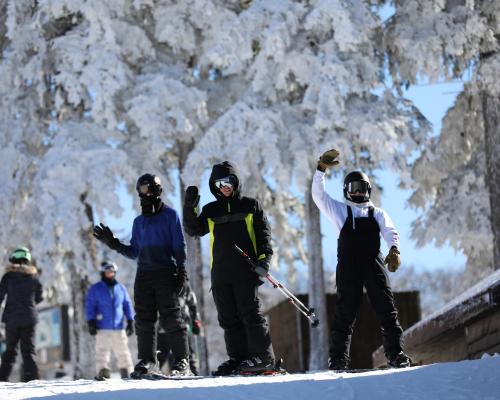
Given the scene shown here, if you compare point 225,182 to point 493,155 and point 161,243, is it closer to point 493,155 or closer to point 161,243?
point 161,243

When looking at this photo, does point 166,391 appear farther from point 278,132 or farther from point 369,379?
point 278,132

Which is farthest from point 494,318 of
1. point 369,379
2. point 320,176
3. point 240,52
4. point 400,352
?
point 240,52

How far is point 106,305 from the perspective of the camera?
1238cm

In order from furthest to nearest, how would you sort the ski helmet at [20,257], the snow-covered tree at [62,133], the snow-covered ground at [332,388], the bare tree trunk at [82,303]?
the bare tree trunk at [82,303], the snow-covered tree at [62,133], the ski helmet at [20,257], the snow-covered ground at [332,388]

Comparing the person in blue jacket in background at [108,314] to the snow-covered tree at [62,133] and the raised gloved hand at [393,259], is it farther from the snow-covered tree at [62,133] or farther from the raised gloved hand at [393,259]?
the snow-covered tree at [62,133]

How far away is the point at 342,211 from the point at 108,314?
16.1 ft

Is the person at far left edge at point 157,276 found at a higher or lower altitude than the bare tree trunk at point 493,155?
lower

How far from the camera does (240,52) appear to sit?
17.6m

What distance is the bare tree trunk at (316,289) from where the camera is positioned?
1781 centimetres

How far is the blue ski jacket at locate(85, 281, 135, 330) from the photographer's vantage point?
12.3m

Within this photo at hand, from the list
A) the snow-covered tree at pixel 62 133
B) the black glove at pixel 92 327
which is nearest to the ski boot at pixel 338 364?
the black glove at pixel 92 327

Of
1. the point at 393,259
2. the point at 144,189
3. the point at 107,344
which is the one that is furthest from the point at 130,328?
the point at 393,259

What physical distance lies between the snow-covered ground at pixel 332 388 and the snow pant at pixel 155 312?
1.69m

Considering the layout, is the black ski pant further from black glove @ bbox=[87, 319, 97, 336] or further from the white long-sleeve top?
black glove @ bbox=[87, 319, 97, 336]
